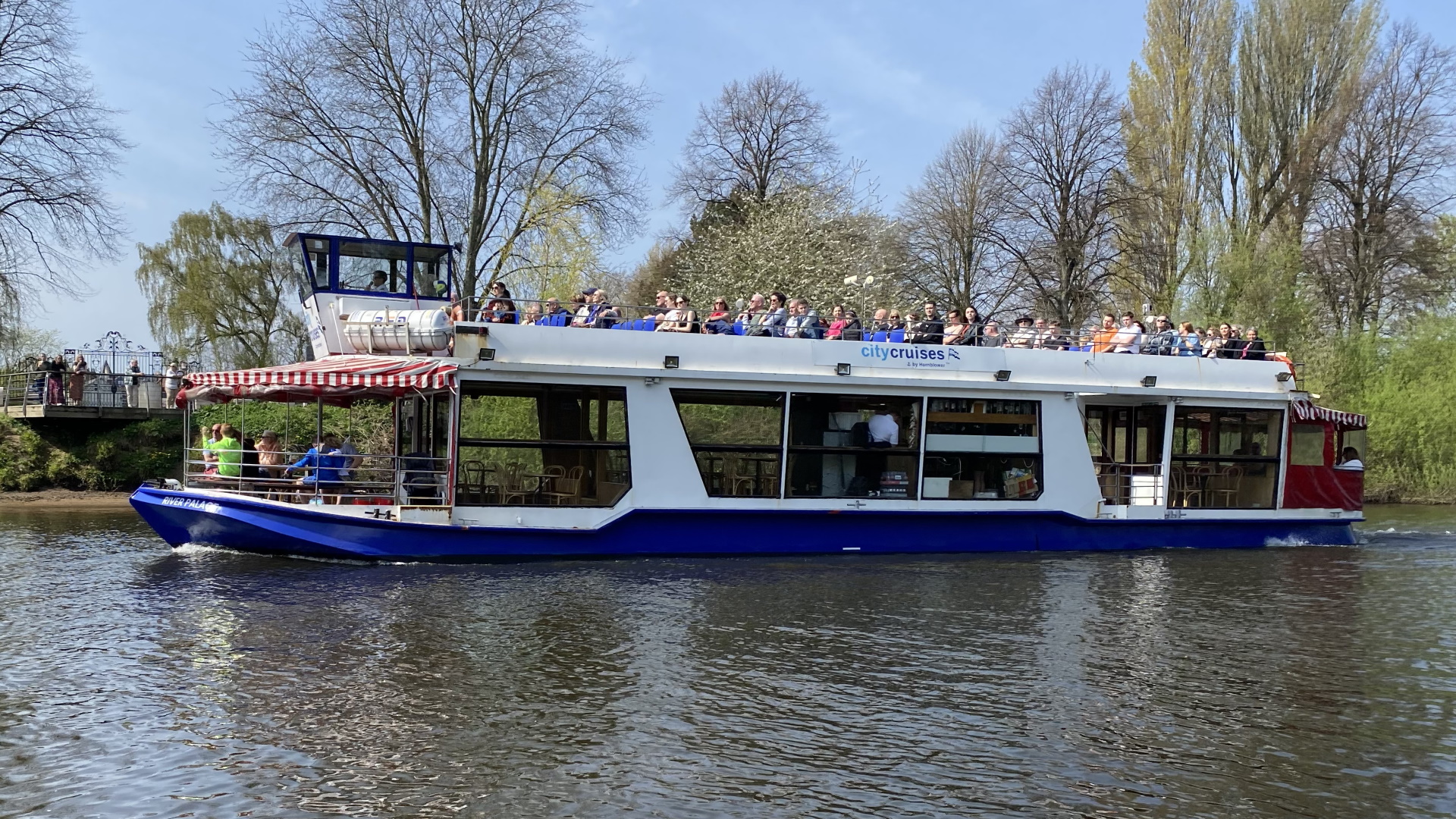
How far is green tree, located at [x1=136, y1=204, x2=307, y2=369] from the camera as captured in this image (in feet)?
162

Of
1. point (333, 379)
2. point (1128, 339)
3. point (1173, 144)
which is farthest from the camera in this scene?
point (1173, 144)

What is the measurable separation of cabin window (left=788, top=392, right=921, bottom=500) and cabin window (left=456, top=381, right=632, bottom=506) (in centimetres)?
258

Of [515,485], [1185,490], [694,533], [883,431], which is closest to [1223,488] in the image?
[1185,490]

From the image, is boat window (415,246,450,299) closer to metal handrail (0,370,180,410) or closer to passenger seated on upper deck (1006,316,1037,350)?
passenger seated on upper deck (1006,316,1037,350)

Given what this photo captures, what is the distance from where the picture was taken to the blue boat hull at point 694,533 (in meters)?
15.5

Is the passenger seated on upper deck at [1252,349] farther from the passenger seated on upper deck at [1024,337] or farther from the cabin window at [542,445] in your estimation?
the cabin window at [542,445]

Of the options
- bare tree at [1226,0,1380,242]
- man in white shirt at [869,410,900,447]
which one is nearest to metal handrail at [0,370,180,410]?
man in white shirt at [869,410,900,447]

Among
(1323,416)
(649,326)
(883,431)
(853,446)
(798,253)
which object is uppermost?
(798,253)

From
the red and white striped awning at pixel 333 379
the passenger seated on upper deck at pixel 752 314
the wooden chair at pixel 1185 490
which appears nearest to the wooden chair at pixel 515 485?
the red and white striped awning at pixel 333 379

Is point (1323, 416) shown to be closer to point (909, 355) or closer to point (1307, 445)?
point (1307, 445)

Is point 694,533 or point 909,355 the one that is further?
point 909,355

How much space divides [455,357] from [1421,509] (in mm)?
27503

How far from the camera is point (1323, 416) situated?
2017 centimetres

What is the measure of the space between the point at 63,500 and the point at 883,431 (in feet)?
70.4
